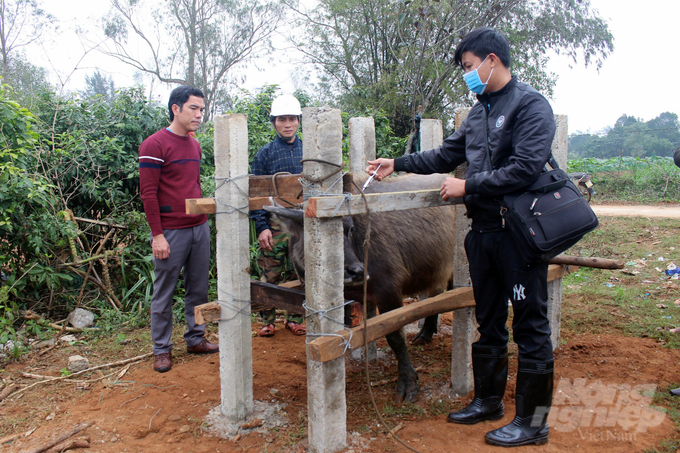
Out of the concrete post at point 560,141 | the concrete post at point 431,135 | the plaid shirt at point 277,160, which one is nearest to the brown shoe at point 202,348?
the plaid shirt at point 277,160

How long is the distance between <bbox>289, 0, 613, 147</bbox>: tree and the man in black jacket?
33.8 ft

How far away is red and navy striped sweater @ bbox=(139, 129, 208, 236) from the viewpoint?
3.56m

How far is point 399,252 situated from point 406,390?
106cm

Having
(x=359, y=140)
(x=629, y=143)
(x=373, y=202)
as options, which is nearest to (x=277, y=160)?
(x=359, y=140)

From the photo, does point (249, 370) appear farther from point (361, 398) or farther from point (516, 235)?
point (516, 235)

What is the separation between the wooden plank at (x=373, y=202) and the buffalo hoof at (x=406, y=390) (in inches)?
58.0

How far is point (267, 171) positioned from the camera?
4.24m

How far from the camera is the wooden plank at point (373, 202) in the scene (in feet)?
7.57

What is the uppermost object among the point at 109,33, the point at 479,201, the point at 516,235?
the point at 109,33

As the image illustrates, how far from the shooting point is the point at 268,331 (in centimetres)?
471

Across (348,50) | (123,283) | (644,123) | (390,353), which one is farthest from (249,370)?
(644,123)

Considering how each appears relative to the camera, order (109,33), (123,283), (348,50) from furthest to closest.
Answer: (109,33) → (348,50) → (123,283)

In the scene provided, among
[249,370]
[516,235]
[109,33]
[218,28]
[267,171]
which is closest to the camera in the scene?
[516,235]

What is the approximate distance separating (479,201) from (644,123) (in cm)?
3531
